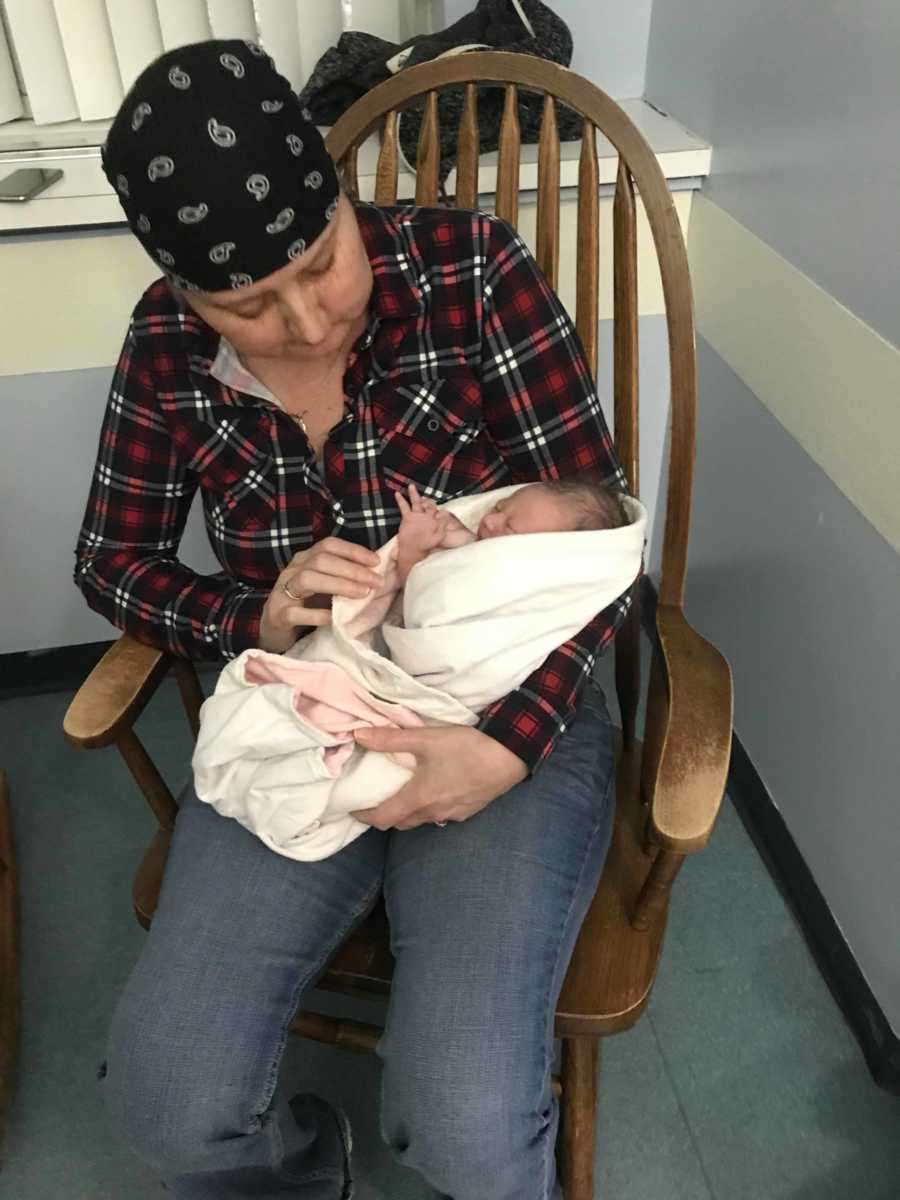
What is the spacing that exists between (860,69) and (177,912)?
1.19 metres

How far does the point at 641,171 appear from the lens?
1017 mm

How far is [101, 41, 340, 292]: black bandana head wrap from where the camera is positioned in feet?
2.43

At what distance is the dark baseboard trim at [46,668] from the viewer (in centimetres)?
195

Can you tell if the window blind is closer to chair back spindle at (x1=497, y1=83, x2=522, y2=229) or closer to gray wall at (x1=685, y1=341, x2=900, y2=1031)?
chair back spindle at (x1=497, y1=83, x2=522, y2=229)

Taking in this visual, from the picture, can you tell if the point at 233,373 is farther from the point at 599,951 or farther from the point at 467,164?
the point at 599,951

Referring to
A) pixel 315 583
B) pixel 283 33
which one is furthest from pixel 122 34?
pixel 315 583

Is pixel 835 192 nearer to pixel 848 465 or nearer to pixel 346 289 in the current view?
pixel 848 465

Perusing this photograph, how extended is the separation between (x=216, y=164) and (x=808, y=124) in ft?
2.72

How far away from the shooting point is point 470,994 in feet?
2.76

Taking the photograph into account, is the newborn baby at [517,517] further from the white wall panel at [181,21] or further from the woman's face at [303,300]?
the white wall panel at [181,21]

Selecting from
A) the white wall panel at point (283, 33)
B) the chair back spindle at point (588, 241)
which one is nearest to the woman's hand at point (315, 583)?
the chair back spindle at point (588, 241)

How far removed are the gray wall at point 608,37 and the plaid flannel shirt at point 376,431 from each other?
0.84 metres

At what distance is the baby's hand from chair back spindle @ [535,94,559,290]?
0.33m

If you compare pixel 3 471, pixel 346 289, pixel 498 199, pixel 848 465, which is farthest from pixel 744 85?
pixel 3 471
